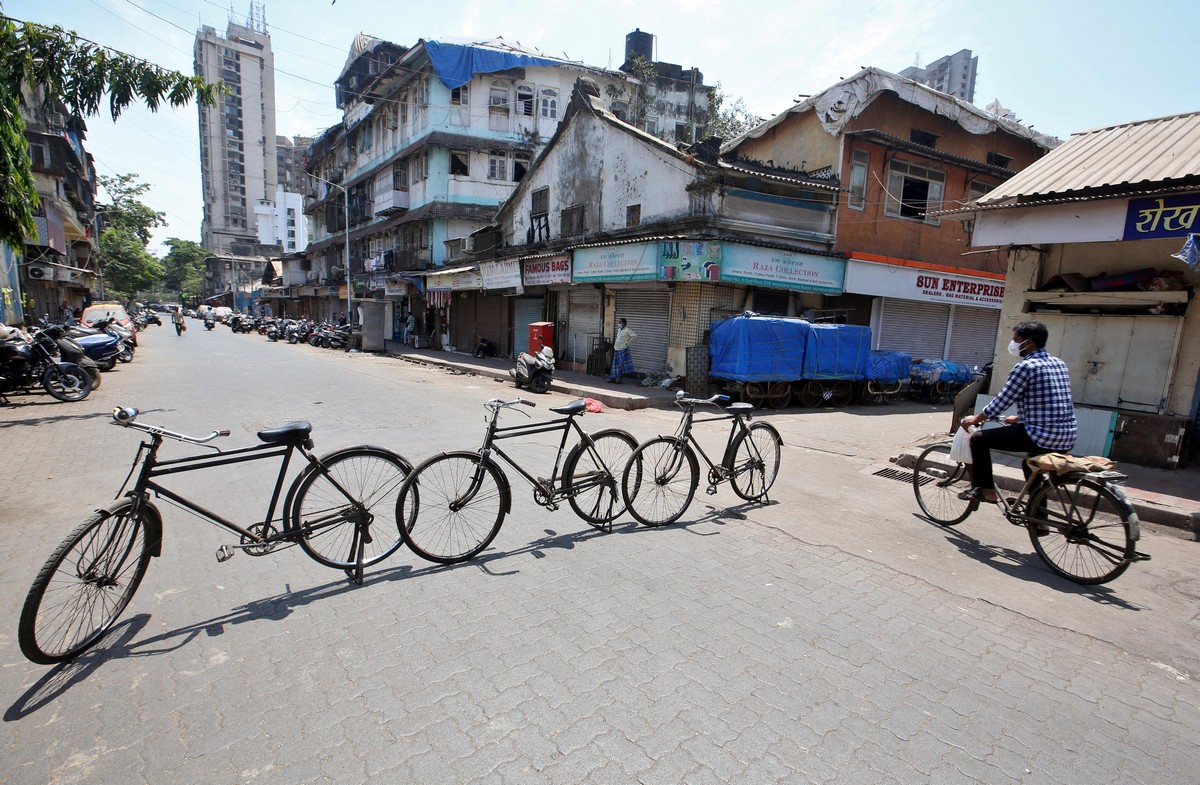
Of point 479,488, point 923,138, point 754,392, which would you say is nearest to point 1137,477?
point 754,392

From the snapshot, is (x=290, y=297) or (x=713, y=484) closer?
(x=713, y=484)

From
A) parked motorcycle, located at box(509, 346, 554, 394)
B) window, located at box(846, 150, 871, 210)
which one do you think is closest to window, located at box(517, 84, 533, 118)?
window, located at box(846, 150, 871, 210)

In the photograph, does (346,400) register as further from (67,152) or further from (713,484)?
(67,152)

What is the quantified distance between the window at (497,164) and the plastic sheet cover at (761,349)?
1989cm

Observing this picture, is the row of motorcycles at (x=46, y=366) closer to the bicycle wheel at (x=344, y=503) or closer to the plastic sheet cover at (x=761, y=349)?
the bicycle wheel at (x=344, y=503)

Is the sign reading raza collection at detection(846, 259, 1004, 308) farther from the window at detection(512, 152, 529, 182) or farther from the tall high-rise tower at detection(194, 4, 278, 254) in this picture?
the tall high-rise tower at detection(194, 4, 278, 254)

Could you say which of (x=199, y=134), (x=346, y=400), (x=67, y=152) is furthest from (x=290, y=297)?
(x=199, y=134)

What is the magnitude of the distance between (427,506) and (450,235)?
26.1 metres

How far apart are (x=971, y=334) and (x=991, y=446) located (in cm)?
1744

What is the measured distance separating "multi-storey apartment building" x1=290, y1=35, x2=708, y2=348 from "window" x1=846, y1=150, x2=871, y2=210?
46.7 feet

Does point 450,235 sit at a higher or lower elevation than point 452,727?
higher

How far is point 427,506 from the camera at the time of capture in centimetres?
397

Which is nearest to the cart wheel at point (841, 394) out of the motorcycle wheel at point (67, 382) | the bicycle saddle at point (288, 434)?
the bicycle saddle at point (288, 434)

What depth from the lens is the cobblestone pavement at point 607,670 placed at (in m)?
2.28
